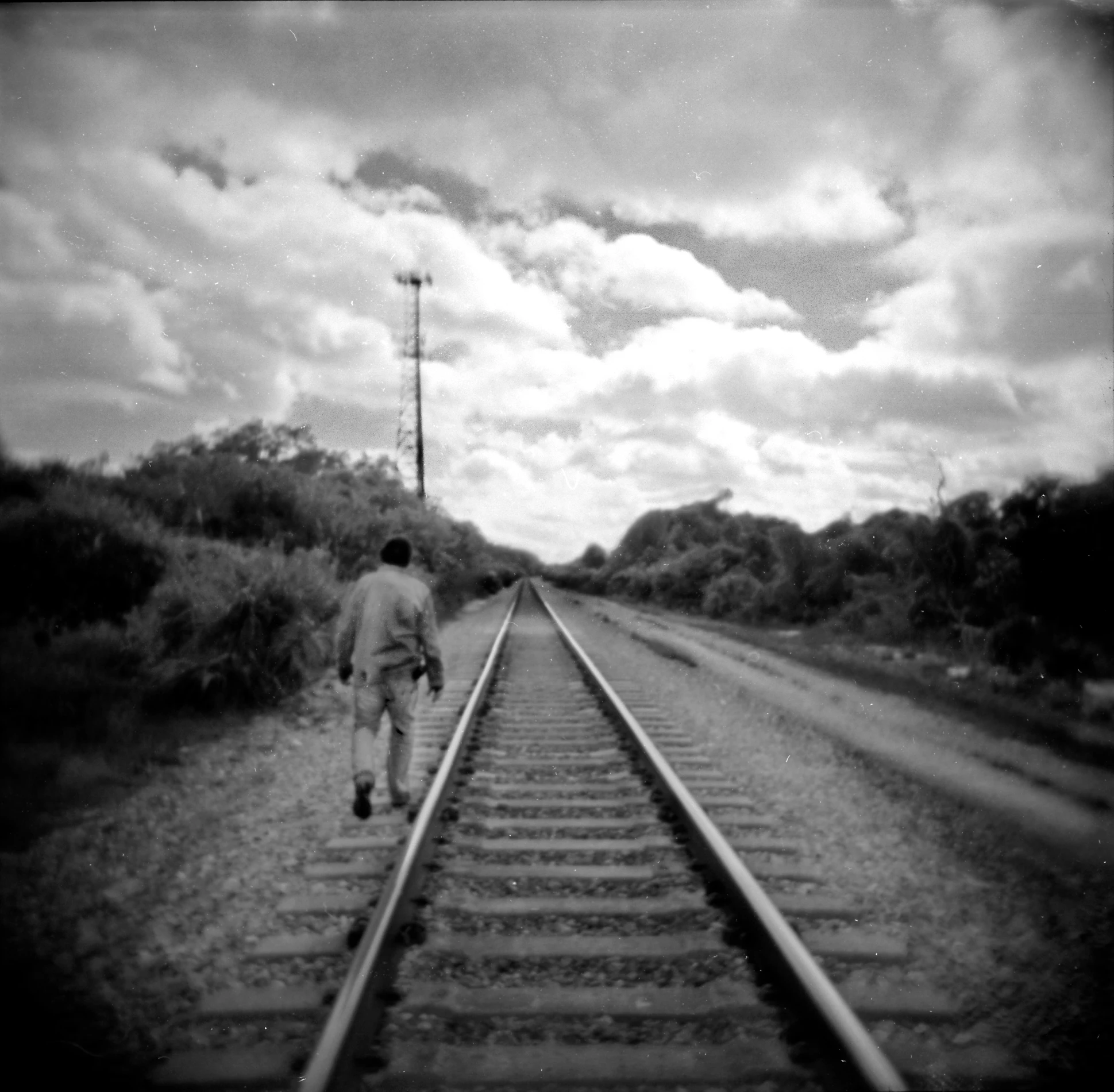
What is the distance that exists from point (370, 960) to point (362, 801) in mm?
1956

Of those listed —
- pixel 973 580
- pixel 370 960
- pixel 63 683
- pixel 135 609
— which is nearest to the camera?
pixel 370 960

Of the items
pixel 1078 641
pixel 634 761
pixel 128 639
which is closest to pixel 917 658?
pixel 1078 641

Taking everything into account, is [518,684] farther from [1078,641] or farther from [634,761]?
[1078,641]

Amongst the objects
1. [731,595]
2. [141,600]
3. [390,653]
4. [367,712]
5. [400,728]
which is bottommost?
[400,728]

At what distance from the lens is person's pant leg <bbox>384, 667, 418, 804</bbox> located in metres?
5.50

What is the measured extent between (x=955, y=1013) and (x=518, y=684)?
804 cm

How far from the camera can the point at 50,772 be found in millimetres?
6012

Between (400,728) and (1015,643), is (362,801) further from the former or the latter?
(1015,643)

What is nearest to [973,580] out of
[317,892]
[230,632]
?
[230,632]

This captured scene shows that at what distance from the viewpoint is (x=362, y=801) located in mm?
5109

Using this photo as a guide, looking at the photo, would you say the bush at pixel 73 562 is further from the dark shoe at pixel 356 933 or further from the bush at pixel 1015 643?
the bush at pixel 1015 643

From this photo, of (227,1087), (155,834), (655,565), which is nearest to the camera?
(227,1087)

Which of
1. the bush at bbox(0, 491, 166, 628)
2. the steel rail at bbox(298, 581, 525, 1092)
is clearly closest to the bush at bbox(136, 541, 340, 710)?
the bush at bbox(0, 491, 166, 628)

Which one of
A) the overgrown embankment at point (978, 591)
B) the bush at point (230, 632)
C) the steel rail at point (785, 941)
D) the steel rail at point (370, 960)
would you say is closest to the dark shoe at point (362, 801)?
the steel rail at point (370, 960)
